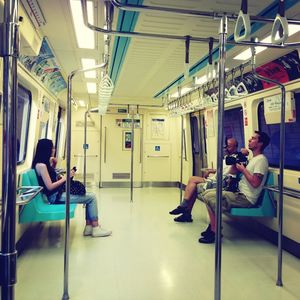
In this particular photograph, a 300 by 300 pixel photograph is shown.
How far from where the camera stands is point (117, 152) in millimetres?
8328

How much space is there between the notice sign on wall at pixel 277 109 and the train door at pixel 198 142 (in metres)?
2.79

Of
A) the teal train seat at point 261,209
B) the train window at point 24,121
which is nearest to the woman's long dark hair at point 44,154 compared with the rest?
the train window at point 24,121

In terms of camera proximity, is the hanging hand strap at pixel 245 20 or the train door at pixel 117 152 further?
the train door at pixel 117 152

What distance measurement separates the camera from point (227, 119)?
5.69m

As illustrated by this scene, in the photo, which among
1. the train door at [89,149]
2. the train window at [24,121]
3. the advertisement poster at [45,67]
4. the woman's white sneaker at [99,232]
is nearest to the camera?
the advertisement poster at [45,67]

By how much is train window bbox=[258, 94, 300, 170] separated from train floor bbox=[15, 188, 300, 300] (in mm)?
1057

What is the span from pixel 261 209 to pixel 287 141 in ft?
3.00

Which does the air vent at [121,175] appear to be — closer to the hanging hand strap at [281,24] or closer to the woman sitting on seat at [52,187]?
the woman sitting on seat at [52,187]

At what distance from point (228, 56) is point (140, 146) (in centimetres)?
501

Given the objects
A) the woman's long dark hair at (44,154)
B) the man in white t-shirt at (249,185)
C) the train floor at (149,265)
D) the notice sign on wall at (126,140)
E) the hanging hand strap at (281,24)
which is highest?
the hanging hand strap at (281,24)

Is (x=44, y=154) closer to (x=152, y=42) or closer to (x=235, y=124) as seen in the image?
(x=152, y=42)

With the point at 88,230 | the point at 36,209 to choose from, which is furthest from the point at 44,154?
the point at 88,230

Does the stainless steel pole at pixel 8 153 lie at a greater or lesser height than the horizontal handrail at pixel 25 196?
greater

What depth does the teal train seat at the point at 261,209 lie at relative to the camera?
3.76 metres
